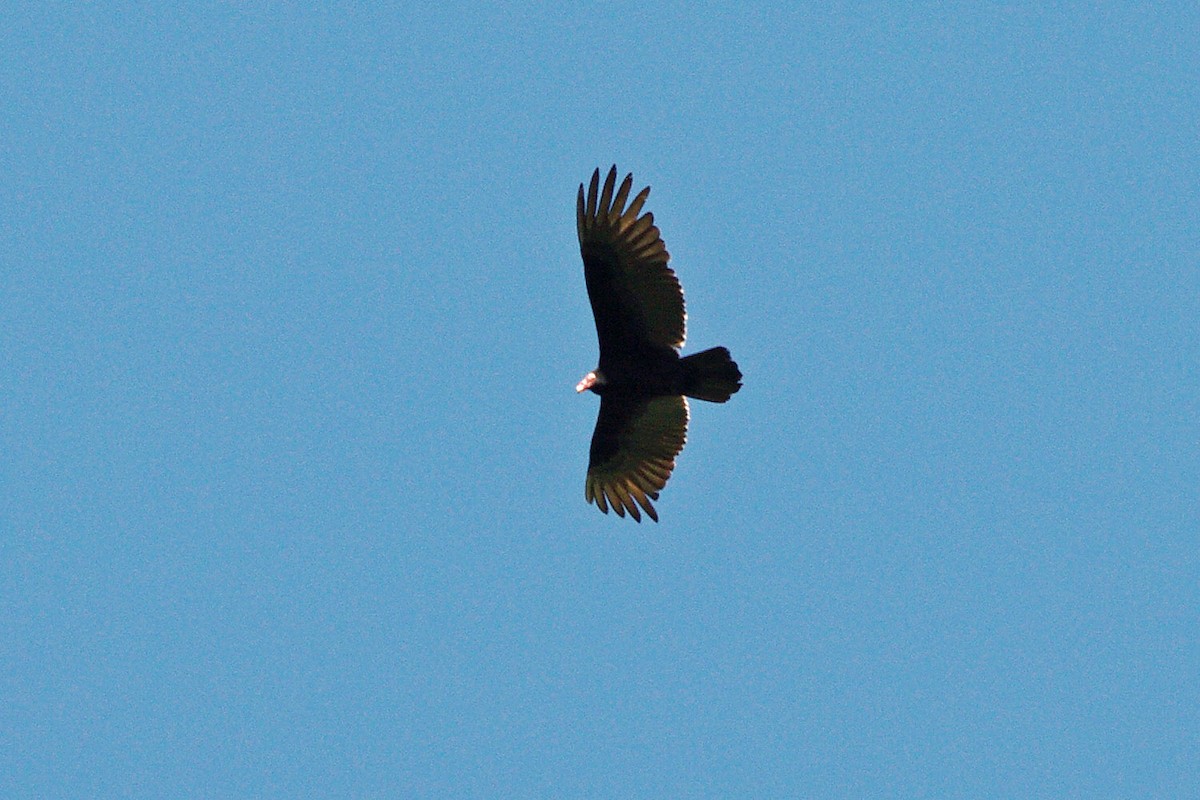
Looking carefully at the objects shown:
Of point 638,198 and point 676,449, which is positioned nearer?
point 638,198

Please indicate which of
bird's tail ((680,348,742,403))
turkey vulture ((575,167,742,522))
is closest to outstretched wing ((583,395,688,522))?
turkey vulture ((575,167,742,522))

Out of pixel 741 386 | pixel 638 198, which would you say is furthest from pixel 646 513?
pixel 638 198

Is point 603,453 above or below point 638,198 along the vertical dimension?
below

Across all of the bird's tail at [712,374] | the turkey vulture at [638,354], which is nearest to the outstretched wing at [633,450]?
the turkey vulture at [638,354]

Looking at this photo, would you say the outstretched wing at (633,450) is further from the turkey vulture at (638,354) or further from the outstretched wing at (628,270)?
the outstretched wing at (628,270)

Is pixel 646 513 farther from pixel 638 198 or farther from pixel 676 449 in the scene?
pixel 638 198

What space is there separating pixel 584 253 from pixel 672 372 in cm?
171

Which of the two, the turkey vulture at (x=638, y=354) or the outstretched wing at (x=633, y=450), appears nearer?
the turkey vulture at (x=638, y=354)

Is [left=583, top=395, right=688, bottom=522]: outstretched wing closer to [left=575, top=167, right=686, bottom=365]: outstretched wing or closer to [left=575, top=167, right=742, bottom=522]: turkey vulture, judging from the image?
[left=575, top=167, right=742, bottom=522]: turkey vulture

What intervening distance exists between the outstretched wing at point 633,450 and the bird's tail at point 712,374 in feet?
2.86

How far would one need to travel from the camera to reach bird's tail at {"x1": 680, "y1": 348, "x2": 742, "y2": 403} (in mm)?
21625

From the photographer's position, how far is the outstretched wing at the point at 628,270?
71.1 ft

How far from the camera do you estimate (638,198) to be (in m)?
21.7

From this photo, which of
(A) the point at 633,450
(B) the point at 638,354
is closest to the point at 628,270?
(B) the point at 638,354
